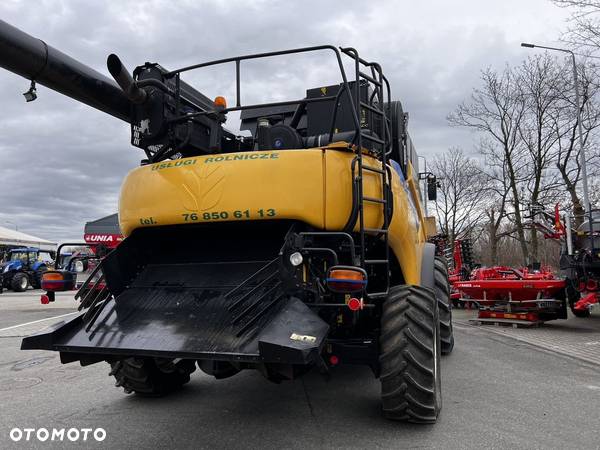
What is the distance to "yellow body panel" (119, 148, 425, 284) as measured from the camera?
3.77m

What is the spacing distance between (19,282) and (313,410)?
2784 centimetres

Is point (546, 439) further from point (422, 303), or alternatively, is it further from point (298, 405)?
point (298, 405)

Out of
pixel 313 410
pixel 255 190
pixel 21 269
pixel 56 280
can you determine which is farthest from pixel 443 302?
pixel 21 269

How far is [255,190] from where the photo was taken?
12.7ft

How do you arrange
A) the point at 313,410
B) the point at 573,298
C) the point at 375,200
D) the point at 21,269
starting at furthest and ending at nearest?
the point at 21,269 < the point at 573,298 < the point at 313,410 < the point at 375,200

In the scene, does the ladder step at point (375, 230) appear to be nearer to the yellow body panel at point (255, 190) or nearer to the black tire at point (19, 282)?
the yellow body panel at point (255, 190)

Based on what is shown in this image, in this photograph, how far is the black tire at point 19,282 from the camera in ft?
89.1

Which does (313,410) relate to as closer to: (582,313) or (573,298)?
(573,298)

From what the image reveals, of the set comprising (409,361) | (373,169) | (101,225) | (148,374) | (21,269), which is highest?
(101,225)

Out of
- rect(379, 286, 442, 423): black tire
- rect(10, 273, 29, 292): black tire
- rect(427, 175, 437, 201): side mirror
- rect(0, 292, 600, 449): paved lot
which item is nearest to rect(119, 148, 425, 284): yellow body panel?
rect(379, 286, 442, 423): black tire

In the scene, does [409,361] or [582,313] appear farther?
[582,313]

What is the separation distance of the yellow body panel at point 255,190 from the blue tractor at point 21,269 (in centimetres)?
2548

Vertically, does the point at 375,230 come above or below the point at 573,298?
above

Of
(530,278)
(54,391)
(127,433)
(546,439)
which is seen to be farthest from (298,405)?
(530,278)
